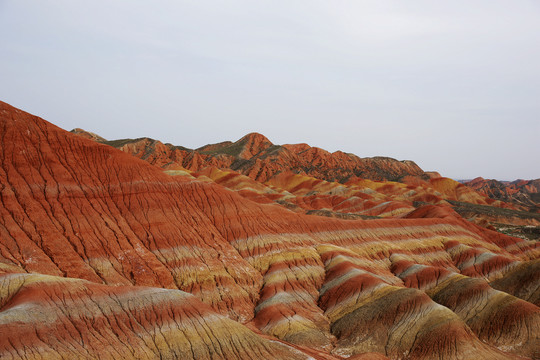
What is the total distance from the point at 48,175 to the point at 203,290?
27.8 metres

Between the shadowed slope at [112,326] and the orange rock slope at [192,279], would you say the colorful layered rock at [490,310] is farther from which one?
the shadowed slope at [112,326]

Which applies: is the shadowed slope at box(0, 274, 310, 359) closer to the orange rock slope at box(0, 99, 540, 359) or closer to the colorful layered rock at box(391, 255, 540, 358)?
the orange rock slope at box(0, 99, 540, 359)

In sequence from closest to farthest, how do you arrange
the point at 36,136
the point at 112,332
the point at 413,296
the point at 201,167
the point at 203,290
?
1. the point at 112,332
2. the point at 413,296
3. the point at 203,290
4. the point at 36,136
5. the point at 201,167

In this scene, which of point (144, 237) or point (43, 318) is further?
point (144, 237)

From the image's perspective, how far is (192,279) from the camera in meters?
55.4

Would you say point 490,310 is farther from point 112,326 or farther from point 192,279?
point 112,326

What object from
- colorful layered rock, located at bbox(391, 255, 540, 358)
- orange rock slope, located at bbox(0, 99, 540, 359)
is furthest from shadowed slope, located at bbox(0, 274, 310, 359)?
colorful layered rock, located at bbox(391, 255, 540, 358)

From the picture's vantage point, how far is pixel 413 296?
167 ft

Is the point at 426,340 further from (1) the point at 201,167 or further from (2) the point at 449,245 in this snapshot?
(1) the point at 201,167

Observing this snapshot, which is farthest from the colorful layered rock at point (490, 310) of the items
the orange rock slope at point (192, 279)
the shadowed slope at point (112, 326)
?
the shadowed slope at point (112, 326)

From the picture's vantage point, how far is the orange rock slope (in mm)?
34188

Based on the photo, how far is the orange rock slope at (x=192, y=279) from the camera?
3419cm

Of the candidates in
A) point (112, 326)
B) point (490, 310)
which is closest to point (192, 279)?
point (112, 326)

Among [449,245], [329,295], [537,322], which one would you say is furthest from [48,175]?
[449,245]
